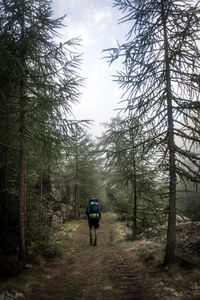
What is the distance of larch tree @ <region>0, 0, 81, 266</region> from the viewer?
554 cm

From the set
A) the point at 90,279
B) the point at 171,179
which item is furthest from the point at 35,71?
the point at 90,279

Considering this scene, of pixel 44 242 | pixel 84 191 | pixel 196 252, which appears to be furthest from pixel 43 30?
pixel 84 191

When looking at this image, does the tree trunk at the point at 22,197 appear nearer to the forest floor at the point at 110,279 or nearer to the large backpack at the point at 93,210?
the forest floor at the point at 110,279

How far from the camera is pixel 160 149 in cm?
596

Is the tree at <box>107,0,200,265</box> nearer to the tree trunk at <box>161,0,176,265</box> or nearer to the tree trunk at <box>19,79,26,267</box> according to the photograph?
the tree trunk at <box>161,0,176,265</box>

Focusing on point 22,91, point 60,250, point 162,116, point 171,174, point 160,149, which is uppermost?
point 22,91

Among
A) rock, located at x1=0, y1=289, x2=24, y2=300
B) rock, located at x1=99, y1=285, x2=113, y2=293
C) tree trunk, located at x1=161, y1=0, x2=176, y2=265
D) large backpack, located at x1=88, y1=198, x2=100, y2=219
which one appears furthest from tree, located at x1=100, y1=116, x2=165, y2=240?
rock, located at x1=0, y1=289, x2=24, y2=300

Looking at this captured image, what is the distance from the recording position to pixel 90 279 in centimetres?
520

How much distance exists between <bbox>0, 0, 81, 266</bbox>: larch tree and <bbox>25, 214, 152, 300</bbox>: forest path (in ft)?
→ 4.15

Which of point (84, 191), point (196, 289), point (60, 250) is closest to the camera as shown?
point (196, 289)

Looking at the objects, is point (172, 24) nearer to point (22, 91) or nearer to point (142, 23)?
point (142, 23)

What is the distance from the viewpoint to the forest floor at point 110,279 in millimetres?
4173

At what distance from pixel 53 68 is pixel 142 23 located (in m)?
3.48

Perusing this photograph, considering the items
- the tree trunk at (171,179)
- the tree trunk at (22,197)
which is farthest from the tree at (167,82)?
the tree trunk at (22,197)
